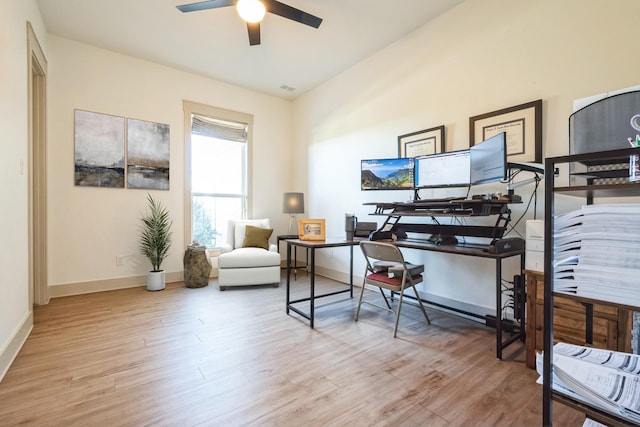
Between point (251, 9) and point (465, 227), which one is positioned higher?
point (251, 9)

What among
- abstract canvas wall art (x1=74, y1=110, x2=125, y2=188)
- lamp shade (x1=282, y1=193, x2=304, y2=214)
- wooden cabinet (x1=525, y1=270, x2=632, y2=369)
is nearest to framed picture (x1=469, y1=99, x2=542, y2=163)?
wooden cabinet (x1=525, y1=270, x2=632, y2=369)

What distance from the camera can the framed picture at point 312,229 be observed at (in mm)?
2914

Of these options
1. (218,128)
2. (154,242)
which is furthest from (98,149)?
(218,128)

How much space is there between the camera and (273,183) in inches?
211

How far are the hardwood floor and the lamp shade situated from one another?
214cm

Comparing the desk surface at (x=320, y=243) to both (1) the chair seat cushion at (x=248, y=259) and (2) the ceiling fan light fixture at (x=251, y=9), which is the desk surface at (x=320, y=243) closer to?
(1) the chair seat cushion at (x=248, y=259)

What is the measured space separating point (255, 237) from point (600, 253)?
4064 millimetres

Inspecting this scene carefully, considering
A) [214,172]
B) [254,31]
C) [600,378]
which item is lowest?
[600,378]

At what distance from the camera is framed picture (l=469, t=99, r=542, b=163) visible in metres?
2.42

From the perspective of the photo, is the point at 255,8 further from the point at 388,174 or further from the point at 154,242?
the point at 154,242

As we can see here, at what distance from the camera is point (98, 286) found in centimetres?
375

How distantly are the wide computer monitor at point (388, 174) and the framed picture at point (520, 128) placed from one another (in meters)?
0.76

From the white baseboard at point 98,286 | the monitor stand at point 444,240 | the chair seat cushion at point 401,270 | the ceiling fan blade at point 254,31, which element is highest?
the ceiling fan blade at point 254,31

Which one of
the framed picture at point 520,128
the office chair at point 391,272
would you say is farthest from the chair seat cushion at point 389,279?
the framed picture at point 520,128
